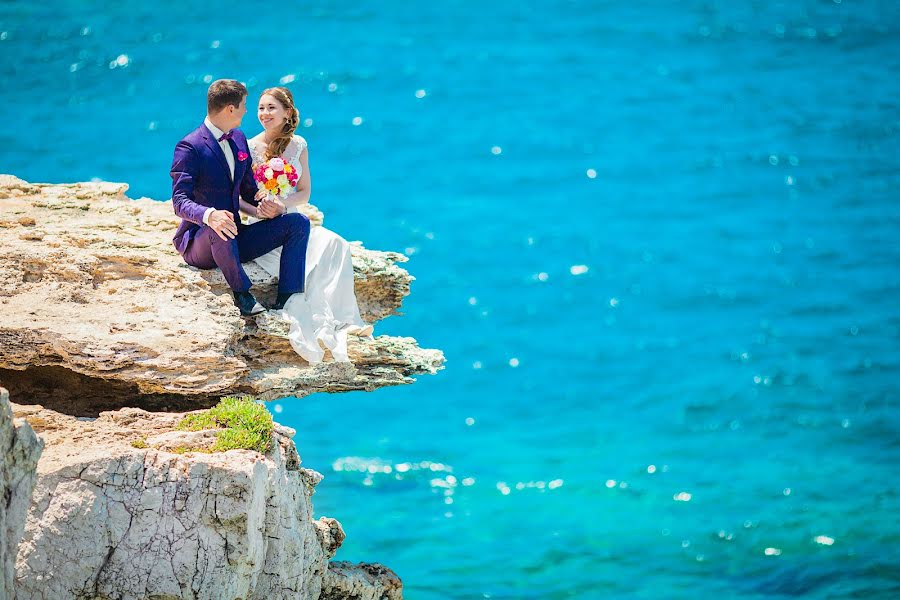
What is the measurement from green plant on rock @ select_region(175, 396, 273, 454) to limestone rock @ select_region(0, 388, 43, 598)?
118cm

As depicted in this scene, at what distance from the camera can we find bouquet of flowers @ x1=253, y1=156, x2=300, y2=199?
776cm

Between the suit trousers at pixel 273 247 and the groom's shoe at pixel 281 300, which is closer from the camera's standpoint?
the suit trousers at pixel 273 247

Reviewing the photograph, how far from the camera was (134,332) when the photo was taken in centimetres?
702

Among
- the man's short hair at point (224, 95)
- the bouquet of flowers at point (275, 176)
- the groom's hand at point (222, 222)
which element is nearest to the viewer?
the groom's hand at point (222, 222)

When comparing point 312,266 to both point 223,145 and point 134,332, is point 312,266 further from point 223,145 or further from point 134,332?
point 134,332

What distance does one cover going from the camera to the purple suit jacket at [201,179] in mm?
7398

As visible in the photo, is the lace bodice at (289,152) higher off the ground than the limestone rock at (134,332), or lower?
higher

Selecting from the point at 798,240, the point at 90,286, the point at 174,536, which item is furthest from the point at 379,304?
the point at 798,240

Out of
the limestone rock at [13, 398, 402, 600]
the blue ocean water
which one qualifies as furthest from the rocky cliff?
the blue ocean water

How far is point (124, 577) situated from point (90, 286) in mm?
2049

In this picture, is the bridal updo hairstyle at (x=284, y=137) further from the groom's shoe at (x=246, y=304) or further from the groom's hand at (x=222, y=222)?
the groom's shoe at (x=246, y=304)

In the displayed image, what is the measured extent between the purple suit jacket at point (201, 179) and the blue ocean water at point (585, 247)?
673cm

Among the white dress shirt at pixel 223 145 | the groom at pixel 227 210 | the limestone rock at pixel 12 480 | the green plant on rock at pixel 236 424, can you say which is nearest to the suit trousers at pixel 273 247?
the groom at pixel 227 210

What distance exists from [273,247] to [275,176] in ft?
1.55
